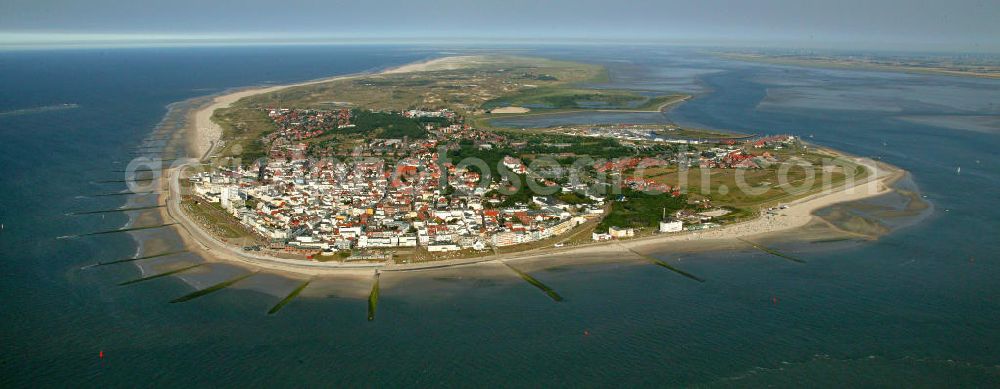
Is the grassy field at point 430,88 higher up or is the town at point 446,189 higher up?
the grassy field at point 430,88

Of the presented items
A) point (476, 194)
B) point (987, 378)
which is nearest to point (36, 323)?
point (476, 194)

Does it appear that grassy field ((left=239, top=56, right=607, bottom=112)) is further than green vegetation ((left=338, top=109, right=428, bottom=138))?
Yes

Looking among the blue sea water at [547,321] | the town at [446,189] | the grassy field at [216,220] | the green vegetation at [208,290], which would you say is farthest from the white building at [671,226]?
the grassy field at [216,220]

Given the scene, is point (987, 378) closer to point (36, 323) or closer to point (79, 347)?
point (79, 347)

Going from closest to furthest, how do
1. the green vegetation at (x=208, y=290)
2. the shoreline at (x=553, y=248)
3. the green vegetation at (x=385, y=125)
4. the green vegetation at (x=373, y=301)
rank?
the green vegetation at (x=373, y=301) < the green vegetation at (x=208, y=290) < the shoreline at (x=553, y=248) < the green vegetation at (x=385, y=125)

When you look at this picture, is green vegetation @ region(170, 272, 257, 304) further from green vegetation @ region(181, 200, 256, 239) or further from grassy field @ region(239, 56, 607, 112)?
grassy field @ region(239, 56, 607, 112)

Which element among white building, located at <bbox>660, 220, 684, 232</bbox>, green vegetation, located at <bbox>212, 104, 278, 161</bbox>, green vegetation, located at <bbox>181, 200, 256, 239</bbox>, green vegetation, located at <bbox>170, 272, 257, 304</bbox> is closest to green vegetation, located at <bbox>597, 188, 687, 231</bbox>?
white building, located at <bbox>660, 220, 684, 232</bbox>

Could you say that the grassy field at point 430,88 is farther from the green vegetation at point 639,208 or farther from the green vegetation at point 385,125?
the green vegetation at point 639,208

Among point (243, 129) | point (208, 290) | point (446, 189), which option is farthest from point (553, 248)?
point (243, 129)
